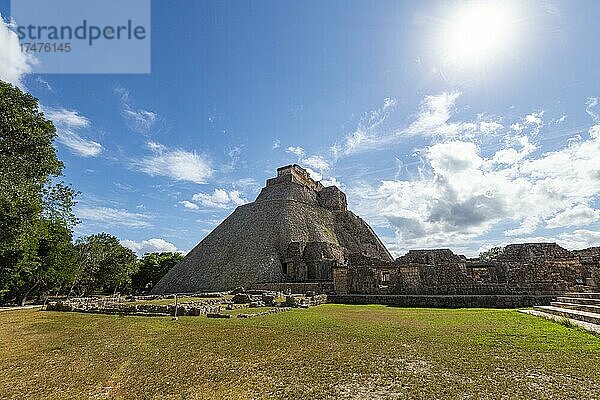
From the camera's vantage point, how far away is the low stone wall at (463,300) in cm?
1534

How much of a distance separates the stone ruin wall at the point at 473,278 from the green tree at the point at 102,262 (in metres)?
30.7

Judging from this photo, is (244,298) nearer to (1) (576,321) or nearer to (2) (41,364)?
(2) (41,364)

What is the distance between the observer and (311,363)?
18.8ft

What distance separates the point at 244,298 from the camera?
20.0m

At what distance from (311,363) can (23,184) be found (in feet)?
56.9

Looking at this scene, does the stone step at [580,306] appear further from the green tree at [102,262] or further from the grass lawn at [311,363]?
the green tree at [102,262]

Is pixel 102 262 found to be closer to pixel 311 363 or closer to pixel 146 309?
pixel 146 309

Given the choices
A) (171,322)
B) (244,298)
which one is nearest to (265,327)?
(171,322)

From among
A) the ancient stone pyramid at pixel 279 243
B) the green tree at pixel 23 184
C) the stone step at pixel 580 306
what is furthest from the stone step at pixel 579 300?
the green tree at pixel 23 184

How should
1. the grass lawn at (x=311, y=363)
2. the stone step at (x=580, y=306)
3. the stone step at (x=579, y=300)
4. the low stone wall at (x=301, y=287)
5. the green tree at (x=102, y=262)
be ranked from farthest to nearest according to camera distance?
the green tree at (x=102, y=262) < the low stone wall at (x=301, y=287) < the stone step at (x=579, y=300) < the stone step at (x=580, y=306) < the grass lawn at (x=311, y=363)

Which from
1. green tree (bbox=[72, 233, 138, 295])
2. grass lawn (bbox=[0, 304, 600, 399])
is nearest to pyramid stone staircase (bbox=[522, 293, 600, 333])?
grass lawn (bbox=[0, 304, 600, 399])

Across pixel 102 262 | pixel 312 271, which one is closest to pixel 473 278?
pixel 312 271

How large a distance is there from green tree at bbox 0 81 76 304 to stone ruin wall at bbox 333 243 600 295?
17.5 metres

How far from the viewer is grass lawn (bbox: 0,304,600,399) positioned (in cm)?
448
